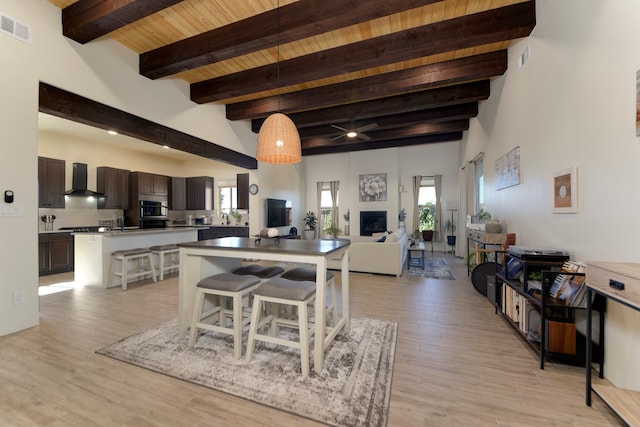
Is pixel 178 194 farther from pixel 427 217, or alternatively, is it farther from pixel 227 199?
pixel 427 217

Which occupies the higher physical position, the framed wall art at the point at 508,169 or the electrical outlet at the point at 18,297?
the framed wall art at the point at 508,169

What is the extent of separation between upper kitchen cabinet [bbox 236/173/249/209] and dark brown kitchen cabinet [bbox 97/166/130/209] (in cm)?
272

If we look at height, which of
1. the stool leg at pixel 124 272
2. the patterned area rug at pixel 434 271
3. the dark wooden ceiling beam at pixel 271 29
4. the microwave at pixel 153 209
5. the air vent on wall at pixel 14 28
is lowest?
the patterned area rug at pixel 434 271

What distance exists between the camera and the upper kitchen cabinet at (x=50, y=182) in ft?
17.1

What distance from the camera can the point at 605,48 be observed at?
1803 mm

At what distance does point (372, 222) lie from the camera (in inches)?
331

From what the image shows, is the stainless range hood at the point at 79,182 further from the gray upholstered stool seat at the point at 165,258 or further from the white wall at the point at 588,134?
the white wall at the point at 588,134

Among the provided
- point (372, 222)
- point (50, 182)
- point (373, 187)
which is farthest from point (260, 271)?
point (373, 187)

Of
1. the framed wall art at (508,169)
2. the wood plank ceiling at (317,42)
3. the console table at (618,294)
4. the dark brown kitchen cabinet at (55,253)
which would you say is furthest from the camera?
the dark brown kitchen cabinet at (55,253)

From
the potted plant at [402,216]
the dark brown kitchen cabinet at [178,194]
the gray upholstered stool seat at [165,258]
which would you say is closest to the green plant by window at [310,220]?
the potted plant at [402,216]

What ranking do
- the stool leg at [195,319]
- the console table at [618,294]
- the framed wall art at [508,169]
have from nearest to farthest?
the console table at [618,294] < the stool leg at [195,319] < the framed wall art at [508,169]

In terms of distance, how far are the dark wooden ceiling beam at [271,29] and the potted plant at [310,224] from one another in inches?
238

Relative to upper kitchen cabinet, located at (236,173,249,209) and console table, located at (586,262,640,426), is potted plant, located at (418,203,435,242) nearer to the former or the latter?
upper kitchen cabinet, located at (236,173,249,209)

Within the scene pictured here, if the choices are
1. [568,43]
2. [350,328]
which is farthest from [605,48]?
[350,328]
